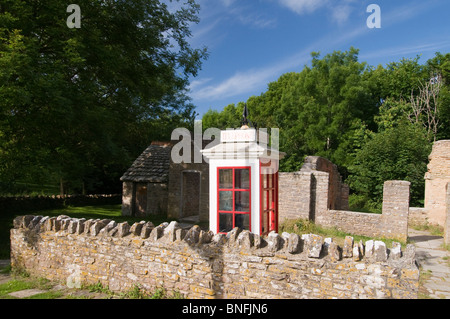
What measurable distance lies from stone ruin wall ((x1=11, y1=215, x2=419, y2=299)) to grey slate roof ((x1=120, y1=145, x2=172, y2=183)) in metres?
9.20

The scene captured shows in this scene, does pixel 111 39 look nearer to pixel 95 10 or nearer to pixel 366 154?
pixel 95 10

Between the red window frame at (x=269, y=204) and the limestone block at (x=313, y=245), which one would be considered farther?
the red window frame at (x=269, y=204)

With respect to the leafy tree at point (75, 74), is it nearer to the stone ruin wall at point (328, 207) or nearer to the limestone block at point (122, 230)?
the limestone block at point (122, 230)

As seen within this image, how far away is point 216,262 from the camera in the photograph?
14.1 ft

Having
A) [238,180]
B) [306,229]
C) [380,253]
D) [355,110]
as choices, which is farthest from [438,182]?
[380,253]

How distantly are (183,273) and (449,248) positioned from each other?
1025 centimetres

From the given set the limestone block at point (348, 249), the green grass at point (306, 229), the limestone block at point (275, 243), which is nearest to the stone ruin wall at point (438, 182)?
the green grass at point (306, 229)

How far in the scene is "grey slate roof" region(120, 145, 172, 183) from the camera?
15.4 metres

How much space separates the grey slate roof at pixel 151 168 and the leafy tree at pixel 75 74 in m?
1.75

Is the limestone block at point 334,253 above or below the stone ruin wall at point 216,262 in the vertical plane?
above

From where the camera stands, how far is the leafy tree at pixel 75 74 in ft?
27.2

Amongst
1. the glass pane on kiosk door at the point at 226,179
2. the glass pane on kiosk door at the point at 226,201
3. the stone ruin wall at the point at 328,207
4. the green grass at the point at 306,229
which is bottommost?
the green grass at the point at 306,229

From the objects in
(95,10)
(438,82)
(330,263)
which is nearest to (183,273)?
(330,263)

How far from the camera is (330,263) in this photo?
3617 mm
